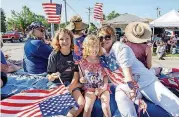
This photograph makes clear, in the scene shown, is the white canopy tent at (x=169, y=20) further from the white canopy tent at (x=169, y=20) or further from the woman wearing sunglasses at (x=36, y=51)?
the woman wearing sunglasses at (x=36, y=51)

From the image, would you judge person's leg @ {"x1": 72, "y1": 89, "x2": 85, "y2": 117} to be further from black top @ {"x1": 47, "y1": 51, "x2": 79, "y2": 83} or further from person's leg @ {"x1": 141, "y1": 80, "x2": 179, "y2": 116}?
person's leg @ {"x1": 141, "y1": 80, "x2": 179, "y2": 116}

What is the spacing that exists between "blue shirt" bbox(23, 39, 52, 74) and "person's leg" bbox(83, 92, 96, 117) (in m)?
1.32

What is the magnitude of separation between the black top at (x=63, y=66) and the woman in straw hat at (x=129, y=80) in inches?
16.0

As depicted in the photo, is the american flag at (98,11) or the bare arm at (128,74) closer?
the bare arm at (128,74)

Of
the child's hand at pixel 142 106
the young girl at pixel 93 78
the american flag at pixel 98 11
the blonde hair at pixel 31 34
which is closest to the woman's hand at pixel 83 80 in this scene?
the young girl at pixel 93 78

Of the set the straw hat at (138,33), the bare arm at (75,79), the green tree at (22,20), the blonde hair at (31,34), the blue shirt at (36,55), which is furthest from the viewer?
the green tree at (22,20)

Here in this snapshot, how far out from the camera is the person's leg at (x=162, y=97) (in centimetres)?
347

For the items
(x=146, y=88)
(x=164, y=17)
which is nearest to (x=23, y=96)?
(x=146, y=88)

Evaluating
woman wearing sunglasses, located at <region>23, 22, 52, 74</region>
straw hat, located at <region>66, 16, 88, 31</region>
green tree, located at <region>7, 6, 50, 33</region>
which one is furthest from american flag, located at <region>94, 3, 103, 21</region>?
green tree, located at <region>7, 6, 50, 33</region>

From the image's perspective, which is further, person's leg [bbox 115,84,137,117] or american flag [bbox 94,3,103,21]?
american flag [bbox 94,3,103,21]

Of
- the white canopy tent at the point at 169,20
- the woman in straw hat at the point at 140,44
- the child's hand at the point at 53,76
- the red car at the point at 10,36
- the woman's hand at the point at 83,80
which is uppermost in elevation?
the white canopy tent at the point at 169,20

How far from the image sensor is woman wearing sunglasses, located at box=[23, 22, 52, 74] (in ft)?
15.0

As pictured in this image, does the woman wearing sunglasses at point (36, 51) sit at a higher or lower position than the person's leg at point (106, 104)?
higher

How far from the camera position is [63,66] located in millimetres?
3738
